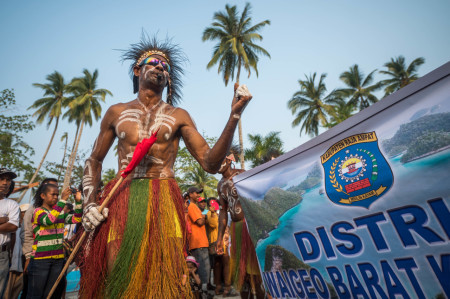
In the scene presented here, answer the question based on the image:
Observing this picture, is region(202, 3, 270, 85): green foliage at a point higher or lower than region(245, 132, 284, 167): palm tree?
higher

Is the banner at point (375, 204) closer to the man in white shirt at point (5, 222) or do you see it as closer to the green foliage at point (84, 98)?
the man in white shirt at point (5, 222)

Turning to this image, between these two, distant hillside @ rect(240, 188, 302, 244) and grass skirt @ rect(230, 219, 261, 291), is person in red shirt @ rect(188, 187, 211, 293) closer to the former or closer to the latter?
grass skirt @ rect(230, 219, 261, 291)

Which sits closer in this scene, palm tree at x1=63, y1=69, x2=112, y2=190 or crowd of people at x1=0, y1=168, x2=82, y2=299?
crowd of people at x1=0, y1=168, x2=82, y2=299

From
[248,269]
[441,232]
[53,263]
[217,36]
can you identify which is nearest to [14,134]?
[217,36]

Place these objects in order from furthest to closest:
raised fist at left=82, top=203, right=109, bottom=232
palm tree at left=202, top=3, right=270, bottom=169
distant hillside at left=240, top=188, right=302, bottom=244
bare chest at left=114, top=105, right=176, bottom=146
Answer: palm tree at left=202, top=3, right=270, bottom=169 < distant hillside at left=240, top=188, right=302, bottom=244 < bare chest at left=114, top=105, right=176, bottom=146 < raised fist at left=82, top=203, right=109, bottom=232

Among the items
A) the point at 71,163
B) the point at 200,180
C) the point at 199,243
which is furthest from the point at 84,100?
the point at 199,243

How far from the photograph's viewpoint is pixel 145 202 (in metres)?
2.13

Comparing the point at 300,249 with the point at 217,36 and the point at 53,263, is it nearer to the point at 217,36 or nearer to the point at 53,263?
the point at 53,263

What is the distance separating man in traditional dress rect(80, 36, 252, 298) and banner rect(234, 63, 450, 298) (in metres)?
→ 1.11

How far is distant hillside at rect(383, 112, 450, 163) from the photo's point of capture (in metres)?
1.81

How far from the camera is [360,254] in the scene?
90.6 inches

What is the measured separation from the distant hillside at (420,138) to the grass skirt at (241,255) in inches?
115

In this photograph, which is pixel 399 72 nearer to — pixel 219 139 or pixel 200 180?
pixel 200 180

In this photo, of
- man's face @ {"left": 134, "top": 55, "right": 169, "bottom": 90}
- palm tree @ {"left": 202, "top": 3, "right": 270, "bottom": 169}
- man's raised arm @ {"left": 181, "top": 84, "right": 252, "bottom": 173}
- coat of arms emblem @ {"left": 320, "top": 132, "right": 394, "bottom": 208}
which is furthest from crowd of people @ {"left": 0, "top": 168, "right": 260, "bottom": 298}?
palm tree @ {"left": 202, "top": 3, "right": 270, "bottom": 169}
